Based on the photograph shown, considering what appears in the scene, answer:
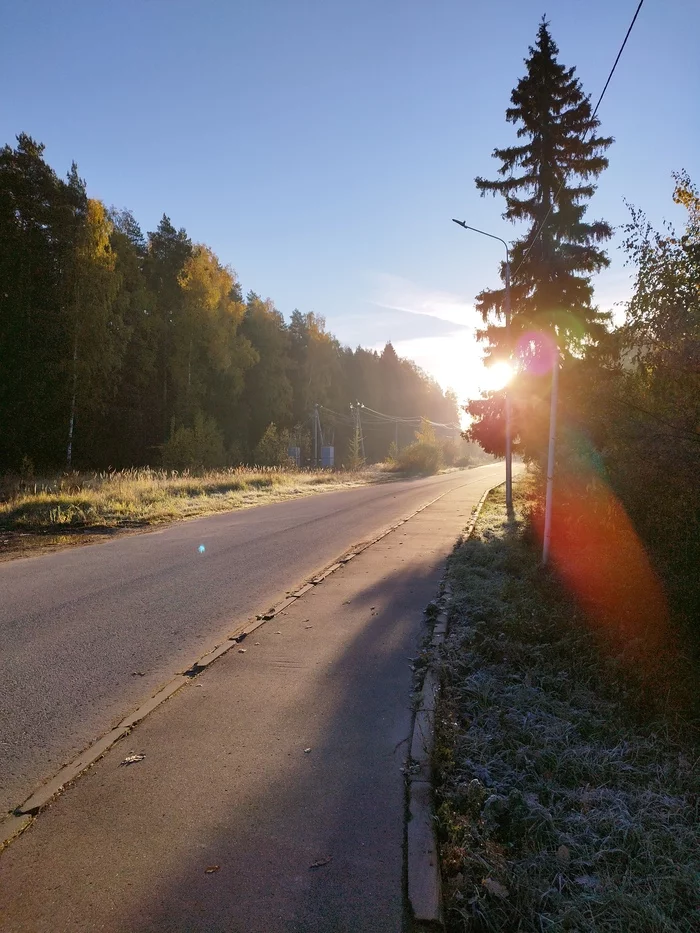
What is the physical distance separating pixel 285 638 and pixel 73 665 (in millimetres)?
2041

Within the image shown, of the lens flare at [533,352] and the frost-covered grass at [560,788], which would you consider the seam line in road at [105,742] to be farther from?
the lens flare at [533,352]

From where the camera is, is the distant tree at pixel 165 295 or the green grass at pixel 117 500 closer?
the green grass at pixel 117 500

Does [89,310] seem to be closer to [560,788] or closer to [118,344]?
[118,344]

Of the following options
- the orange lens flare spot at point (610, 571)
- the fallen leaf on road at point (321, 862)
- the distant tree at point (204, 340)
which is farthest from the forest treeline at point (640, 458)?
the distant tree at point (204, 340)

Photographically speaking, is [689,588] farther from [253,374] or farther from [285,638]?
[253,374]

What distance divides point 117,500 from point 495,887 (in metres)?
16.8

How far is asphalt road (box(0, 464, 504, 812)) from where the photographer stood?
408 centimetres

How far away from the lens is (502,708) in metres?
4.32

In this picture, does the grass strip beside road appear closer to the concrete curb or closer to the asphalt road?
the asphalt road

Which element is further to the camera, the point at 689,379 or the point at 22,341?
the point at 22,341

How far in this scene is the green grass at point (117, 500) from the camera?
1473cm

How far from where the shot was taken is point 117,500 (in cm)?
1728

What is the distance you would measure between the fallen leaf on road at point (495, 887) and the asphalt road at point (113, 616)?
2626mm

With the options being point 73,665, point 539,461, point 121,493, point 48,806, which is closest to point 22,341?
point 121,493
